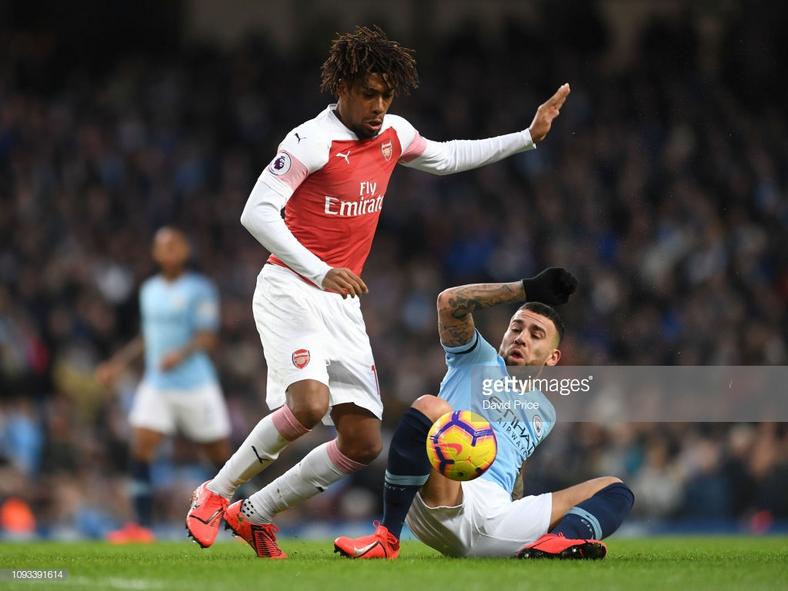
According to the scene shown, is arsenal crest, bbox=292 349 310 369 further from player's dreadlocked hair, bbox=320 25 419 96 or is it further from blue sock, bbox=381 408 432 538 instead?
player's dreadlocked hair, bbox=320 25 419 96

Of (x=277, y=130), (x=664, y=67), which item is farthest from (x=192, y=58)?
(x=664, y=67)

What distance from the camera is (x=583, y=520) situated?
5.69 meters

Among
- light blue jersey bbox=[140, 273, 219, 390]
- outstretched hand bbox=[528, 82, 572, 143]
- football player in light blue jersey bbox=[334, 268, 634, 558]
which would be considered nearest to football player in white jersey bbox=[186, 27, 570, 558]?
football player in light blue jersey bbox=[334, 268, 634, 558]

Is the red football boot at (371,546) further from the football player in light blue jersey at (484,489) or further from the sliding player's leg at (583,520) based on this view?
the sliding player's leg at (583,520)

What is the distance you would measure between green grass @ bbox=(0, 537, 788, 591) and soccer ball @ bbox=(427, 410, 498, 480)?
407mm

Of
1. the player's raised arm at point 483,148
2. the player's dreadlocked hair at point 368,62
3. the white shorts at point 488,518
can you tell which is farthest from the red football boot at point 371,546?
the player's dreadlocked hair at point 368,62

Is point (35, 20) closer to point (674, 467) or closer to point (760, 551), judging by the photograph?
point (674, 467)

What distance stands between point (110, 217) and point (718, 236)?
6.93m

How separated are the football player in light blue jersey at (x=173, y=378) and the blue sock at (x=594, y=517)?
457 centimetres

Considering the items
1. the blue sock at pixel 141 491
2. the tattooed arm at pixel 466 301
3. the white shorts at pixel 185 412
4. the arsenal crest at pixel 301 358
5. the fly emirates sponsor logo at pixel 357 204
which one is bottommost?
the blue sock at pixel 141 491

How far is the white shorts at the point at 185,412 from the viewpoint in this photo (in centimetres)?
982

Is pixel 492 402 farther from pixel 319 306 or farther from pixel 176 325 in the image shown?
pixel 176 325

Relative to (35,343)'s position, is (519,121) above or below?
above

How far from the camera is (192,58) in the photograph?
1745cm
